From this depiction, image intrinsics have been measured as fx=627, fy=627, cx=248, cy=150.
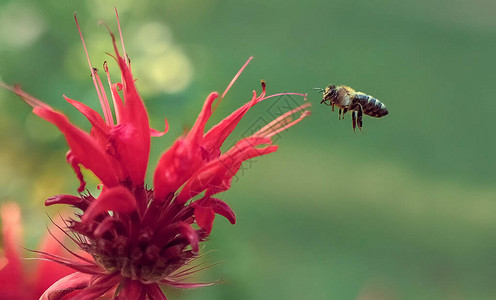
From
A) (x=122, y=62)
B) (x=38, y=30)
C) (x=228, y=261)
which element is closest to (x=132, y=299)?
(x=122, y=62)

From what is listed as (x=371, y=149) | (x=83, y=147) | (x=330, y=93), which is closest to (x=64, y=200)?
(x=83, y=147)

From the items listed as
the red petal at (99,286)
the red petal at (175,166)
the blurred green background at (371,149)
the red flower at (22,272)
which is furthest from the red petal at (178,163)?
the blurred green background at (371,149)

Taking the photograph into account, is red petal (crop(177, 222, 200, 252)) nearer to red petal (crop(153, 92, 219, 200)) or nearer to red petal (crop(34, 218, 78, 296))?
red petal (crop(153, 92, 219, 200))

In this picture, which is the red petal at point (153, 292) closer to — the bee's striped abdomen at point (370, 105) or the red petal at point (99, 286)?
the red petal at point (99, 286)

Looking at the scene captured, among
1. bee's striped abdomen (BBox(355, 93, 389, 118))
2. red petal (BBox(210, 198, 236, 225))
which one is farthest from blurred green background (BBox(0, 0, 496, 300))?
red petal (BBox(210, 198, 236, 225))

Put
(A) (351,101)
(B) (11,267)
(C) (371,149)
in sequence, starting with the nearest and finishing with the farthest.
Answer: (B) (11,267) → (A) (351,101) → (C) (371,149)

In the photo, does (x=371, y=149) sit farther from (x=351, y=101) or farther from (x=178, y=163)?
(x=178, y=163)
